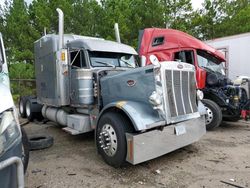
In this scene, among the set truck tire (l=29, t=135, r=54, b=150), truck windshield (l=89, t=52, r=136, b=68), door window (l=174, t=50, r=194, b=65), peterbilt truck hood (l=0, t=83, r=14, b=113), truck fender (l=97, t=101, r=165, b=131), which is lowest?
truck tire (l=29, t=135, r=54, b=150)

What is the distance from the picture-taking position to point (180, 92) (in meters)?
4.75

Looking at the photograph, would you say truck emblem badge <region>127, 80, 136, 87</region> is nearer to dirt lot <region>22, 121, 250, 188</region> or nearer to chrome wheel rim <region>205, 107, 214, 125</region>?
dirt lot <region>22, 121, 250, 188</region>

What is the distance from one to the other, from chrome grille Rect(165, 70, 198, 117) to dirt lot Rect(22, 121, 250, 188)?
0.88 meters

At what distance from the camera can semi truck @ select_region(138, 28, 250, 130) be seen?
7.38m

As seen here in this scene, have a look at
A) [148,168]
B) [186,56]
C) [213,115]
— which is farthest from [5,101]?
[186,56]

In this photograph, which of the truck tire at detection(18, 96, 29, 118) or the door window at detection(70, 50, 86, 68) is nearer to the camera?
the door window at detection(70, 50, 86, 68)

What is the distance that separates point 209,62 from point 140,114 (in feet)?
16.4

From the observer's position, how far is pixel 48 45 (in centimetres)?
682

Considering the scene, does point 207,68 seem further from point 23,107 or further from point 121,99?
point 23,107

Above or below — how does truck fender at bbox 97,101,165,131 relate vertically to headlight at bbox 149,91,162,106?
below

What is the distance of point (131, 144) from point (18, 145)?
6.50ft

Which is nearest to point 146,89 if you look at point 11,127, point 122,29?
point 11,127

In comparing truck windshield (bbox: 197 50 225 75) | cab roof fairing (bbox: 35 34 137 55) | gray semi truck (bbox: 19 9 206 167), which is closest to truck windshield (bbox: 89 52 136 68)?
gray semi truck (bbox: 19 9 206 167)

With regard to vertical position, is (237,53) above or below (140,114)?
above
